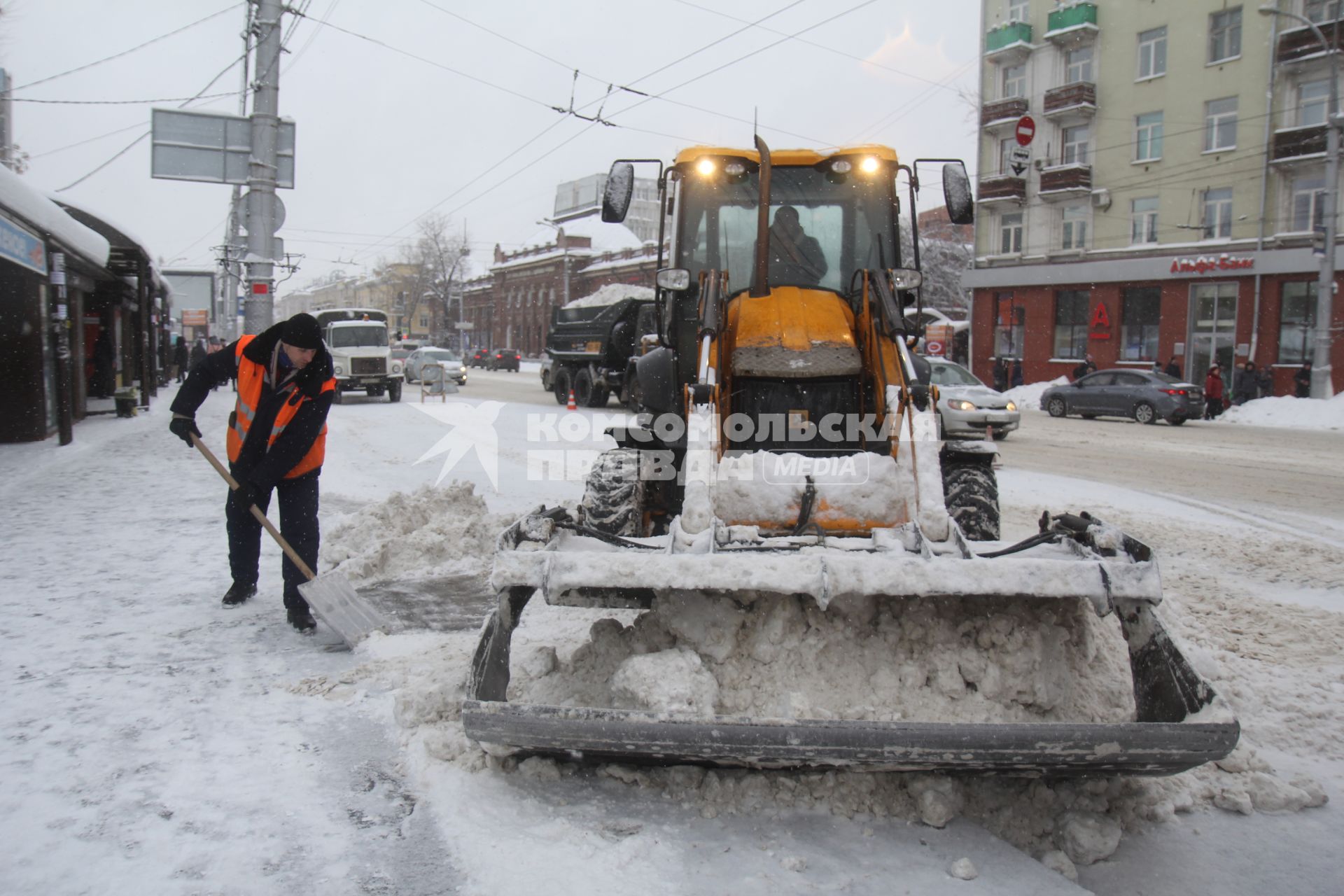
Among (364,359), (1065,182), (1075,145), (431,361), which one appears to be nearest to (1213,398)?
(1065,182)

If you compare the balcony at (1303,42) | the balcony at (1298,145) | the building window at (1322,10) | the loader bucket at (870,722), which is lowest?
the loader bucket at (870,722)

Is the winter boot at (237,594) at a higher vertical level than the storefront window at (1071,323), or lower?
lower

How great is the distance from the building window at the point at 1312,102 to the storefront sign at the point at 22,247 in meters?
32.4

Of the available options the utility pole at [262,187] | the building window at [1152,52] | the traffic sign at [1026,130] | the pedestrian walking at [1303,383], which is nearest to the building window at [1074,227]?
the traffic sign at [1026,130]

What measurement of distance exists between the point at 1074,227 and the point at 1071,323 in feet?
11.7

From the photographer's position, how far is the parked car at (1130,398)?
22.2 metres

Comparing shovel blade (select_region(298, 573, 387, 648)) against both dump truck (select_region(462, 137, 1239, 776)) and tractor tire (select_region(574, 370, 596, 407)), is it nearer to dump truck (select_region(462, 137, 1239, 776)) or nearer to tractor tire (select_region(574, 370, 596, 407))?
dump truck (select_region(462, 137, 1239, 776))

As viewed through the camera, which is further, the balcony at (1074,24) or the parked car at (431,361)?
the parked car at (431,361)

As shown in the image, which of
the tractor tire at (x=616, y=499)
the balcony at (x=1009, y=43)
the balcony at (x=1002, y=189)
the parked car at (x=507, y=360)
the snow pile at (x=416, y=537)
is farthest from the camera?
→ the parked car at (x=507, y=360)

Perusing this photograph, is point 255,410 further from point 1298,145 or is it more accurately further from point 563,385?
point 1298,145

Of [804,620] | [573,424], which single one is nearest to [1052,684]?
[804,620]

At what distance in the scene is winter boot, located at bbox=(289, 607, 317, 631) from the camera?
522 centimetres

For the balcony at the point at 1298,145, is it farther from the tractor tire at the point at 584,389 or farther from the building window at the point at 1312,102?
the tractor tire at the point at 584,389

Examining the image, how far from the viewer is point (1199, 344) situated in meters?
31.3
